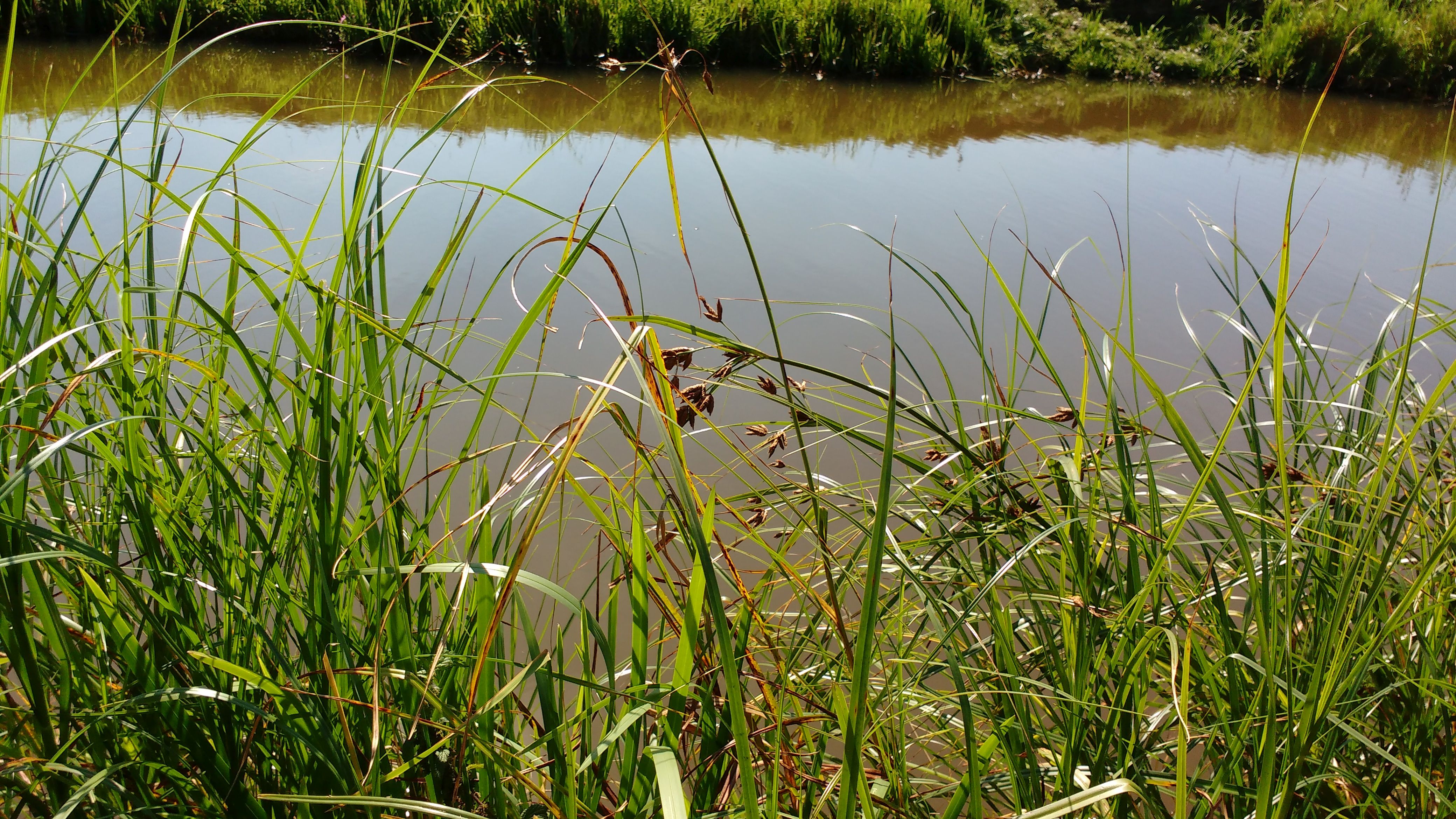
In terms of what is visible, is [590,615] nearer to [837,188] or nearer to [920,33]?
[837,188]

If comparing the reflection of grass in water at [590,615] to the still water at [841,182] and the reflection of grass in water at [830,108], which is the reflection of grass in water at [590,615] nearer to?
the still water at [841,182]

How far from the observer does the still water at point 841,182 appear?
2.74 m

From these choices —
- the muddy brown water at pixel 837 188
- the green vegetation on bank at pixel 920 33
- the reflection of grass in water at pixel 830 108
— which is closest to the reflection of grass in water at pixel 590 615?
the muddy brown water at pixel 837 188

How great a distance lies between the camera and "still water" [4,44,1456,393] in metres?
2.74

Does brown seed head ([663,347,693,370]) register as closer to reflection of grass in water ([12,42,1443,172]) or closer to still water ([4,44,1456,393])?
still water ([4,44,1456,393])

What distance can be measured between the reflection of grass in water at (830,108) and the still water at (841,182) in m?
0.04

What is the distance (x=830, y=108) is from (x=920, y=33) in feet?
5.53

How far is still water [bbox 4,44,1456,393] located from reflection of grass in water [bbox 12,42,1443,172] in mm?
35

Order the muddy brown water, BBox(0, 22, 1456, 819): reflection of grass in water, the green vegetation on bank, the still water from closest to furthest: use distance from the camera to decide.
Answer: BBox(0, 22, 1456, 819): reflection of grass in water < the muddy brown water < the still water < the green vegetation on bank

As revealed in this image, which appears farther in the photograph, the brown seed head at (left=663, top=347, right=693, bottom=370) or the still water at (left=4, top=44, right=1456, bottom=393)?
the still water at (left=4, top=44, right=1456, bottom=393)

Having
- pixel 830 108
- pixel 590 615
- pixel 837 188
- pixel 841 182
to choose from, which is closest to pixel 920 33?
pixel 830 108

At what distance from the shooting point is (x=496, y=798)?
2.27 feet

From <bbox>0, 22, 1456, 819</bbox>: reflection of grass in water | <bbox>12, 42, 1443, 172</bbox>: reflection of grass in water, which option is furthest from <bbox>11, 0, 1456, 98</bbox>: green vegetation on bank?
<bbox>0, 22, 1456, 819</bbox>: reflection of grass in water

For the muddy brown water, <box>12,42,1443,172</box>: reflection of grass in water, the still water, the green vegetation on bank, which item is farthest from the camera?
the green vegetation on bank
